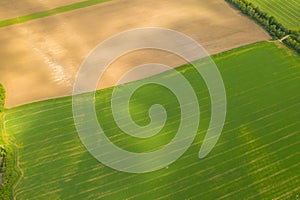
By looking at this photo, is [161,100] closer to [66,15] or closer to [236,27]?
[236,27]

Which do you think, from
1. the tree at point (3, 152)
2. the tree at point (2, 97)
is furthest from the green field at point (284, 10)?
the tree at point (3, 152)

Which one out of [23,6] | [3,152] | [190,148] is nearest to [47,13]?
[23,6]

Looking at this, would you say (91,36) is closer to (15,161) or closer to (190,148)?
(15,161)

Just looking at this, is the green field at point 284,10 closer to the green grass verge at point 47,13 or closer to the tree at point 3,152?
the green grass verge at point 47,13

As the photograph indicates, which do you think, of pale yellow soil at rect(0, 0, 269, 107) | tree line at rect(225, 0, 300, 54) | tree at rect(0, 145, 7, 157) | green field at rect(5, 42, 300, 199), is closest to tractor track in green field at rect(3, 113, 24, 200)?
green field at rect(5, 42, 300, 199)

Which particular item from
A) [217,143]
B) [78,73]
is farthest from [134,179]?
[78,73]

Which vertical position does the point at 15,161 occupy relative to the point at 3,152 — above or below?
below
